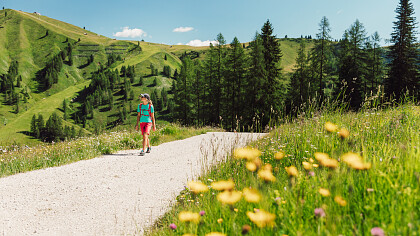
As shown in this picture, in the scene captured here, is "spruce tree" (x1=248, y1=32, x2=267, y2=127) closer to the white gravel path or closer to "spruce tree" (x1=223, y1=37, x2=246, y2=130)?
"spruce tree" (x1=223, y1=37, x2=246, y2=130)

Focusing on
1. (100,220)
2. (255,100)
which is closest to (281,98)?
(255,100)

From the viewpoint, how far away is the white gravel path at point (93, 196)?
13.8 feet

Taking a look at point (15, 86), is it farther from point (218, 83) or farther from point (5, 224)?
point (5, 224)

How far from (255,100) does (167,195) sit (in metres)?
28.4

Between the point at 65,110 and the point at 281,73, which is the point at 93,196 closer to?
the point at 281,73

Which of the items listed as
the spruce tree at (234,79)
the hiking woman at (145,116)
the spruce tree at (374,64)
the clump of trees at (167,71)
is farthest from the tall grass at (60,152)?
the clump of trees at (167,71)

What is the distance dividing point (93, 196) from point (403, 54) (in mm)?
44756

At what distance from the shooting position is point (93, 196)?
18.0ft

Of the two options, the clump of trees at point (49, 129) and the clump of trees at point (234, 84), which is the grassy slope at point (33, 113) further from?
the clump of trees at point (234, 84)

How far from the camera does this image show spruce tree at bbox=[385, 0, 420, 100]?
33094 mm

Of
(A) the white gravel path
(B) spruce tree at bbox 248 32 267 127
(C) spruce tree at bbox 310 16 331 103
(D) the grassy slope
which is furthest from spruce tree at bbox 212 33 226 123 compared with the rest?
(D) the grassy slope

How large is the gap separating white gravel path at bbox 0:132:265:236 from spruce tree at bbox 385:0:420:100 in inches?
1526

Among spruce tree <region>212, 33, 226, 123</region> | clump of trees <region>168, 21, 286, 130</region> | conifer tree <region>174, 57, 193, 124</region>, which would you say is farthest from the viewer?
Result: conifer tree <region>174, 57, 193, 124</region>

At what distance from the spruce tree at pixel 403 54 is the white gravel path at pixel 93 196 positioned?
3875 cm
